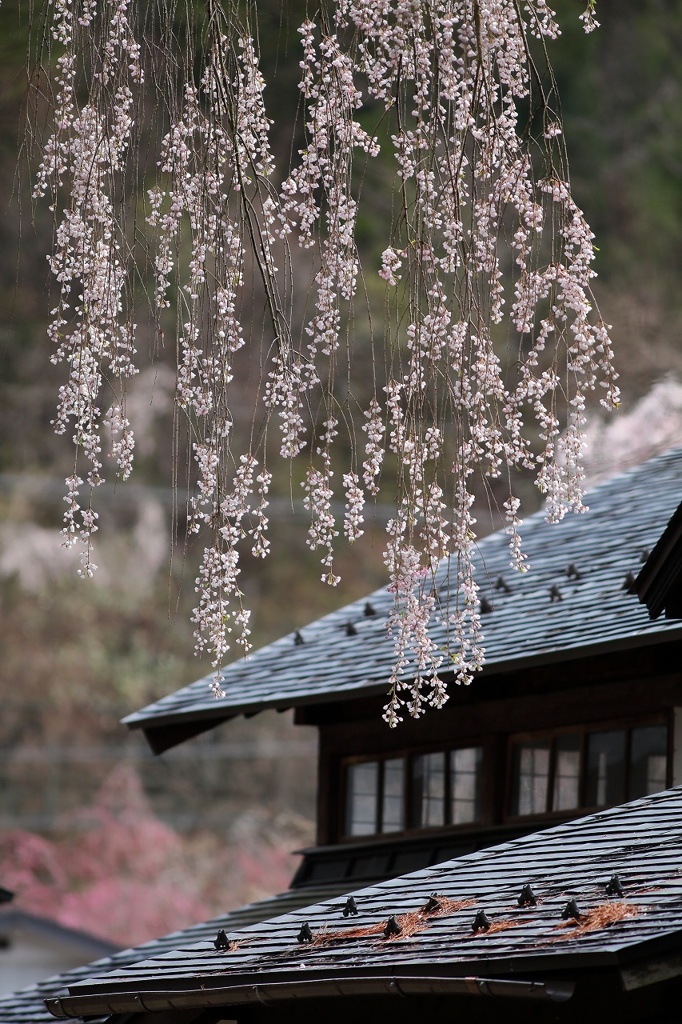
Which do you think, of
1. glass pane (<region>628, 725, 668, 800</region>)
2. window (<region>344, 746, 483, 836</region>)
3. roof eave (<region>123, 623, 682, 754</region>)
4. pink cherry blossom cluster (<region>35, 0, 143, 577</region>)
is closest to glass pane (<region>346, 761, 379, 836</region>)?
window (<region>344, 746, 483, 836</region>)

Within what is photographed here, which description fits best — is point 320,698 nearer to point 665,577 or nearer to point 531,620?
point 531,620

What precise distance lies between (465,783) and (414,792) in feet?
1.42

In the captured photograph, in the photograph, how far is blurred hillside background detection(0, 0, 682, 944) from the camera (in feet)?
74.6

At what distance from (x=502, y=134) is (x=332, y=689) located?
4.38 metres

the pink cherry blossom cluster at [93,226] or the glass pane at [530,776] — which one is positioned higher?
the pink cherry blossom cluster at [93,226]

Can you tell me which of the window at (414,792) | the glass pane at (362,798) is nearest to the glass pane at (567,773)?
the window at (414,792)

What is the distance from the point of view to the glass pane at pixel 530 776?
7.41m

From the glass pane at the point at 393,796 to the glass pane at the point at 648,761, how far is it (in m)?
1.83

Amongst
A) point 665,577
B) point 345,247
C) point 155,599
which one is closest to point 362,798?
point 665,577

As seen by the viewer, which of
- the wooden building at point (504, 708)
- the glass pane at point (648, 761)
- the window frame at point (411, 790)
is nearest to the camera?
the glass pane at point (648, 761)

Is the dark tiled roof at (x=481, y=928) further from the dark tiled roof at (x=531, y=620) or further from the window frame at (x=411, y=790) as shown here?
the window frame at (x=411, y=790)

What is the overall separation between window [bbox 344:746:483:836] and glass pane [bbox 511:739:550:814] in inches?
9.9

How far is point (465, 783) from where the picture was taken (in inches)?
310

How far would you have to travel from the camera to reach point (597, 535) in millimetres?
8617
